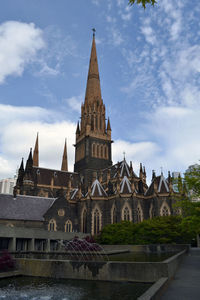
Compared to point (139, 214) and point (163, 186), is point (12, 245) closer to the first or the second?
point (139, 214)

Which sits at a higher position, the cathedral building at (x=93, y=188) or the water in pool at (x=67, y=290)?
the cathedral building at (x=93, y=188)

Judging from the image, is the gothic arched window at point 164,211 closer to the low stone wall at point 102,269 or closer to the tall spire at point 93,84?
the low stone wall at point 102,269

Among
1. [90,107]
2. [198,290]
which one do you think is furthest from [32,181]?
[198,290]

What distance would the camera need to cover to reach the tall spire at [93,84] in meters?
69.9

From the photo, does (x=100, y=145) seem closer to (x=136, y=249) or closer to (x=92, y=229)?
(x=92, y=229)

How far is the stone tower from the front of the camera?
2537 inches

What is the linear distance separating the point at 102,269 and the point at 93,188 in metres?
36.5

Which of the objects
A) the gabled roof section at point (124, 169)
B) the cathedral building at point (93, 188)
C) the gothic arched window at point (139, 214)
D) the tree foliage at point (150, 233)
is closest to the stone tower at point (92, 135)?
the cathedral building at point (93, 188)

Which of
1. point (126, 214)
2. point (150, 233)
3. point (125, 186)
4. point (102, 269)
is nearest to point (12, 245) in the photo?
point (150, 233)

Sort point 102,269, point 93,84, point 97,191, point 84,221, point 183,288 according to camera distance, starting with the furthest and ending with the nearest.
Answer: point 93,84, point 97,191, point 84,221, point 102,269, point 183,288

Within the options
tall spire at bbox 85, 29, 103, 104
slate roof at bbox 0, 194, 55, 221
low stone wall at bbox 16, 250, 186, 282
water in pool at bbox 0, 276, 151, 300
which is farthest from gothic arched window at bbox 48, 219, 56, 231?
tall spire at bbox 85, 29, 103, 104

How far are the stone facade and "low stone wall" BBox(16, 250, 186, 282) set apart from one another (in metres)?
25.9

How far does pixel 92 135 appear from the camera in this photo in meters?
65.9

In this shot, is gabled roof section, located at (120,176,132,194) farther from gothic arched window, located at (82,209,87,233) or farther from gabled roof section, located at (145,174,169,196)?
gothic arched window, located at (82,209,87,233)
